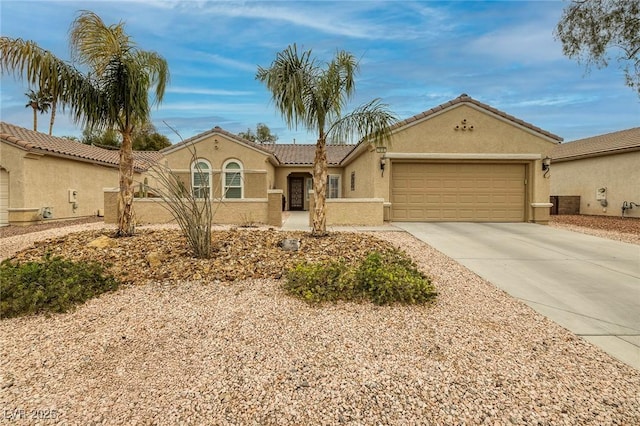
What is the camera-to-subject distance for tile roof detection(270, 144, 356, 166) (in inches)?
843

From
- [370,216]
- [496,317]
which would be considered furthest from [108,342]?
[370,216]

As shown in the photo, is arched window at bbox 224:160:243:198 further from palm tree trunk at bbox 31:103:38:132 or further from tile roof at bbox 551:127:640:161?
palm tree trunk at bbox 31:103:38:132

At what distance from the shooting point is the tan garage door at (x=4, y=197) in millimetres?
13125

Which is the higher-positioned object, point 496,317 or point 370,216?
point 370,216

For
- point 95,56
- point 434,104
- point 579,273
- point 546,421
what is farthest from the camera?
point 434,104

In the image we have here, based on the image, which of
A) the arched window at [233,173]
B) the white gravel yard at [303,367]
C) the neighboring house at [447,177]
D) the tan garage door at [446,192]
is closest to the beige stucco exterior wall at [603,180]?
the neighboring house at [447,177]

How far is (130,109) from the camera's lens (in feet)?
26.2

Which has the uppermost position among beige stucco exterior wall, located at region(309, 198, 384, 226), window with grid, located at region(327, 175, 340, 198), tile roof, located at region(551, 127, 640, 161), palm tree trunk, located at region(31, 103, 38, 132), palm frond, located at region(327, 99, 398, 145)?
palm tree trunk, located at region(31, 103, 38, 132)

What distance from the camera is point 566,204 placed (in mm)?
19031

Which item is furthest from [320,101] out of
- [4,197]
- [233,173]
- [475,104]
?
[4,197]

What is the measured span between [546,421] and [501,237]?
8480 millimetres

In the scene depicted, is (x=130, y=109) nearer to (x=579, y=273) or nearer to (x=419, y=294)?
(x=419, y=294)

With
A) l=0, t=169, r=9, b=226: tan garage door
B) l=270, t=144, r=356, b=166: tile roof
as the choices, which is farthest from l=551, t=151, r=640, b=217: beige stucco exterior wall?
l=0, t=169, r=9, b=226: tan garage door

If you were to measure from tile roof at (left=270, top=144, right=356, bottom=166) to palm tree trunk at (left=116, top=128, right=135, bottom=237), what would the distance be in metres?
12.4
